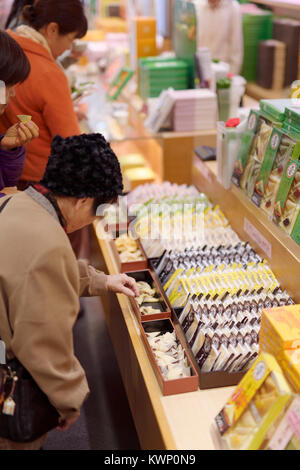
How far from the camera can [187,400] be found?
1.83 meters

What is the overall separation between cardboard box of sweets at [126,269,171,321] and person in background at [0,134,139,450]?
0.60 m

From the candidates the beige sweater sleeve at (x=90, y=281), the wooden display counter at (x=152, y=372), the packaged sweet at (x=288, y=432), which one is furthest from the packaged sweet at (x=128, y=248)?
the packaged sweet at (x=288, y=432)

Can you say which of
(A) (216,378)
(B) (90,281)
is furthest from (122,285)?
(A) (216,378)

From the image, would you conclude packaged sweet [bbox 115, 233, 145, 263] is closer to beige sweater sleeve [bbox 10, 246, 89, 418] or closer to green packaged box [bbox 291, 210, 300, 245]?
green packaged box [bbox 291, 210, 300, 245]

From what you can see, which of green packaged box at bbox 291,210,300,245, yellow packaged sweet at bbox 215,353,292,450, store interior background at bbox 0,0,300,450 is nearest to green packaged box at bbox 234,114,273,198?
store interior background at bbox 0,0,300,450

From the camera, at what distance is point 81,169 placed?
1551mm

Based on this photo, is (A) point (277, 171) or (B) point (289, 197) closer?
(B) point (289, 197)

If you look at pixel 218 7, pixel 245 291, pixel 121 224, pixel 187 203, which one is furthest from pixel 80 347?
pixel 218 7

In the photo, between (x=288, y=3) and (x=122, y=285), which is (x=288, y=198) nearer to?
(x=122, y=285)

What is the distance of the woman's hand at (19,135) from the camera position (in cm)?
220

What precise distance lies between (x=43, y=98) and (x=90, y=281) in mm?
1018

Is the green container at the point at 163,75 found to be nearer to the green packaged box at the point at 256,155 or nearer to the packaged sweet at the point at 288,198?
the green packaged box at the point at 256,155
